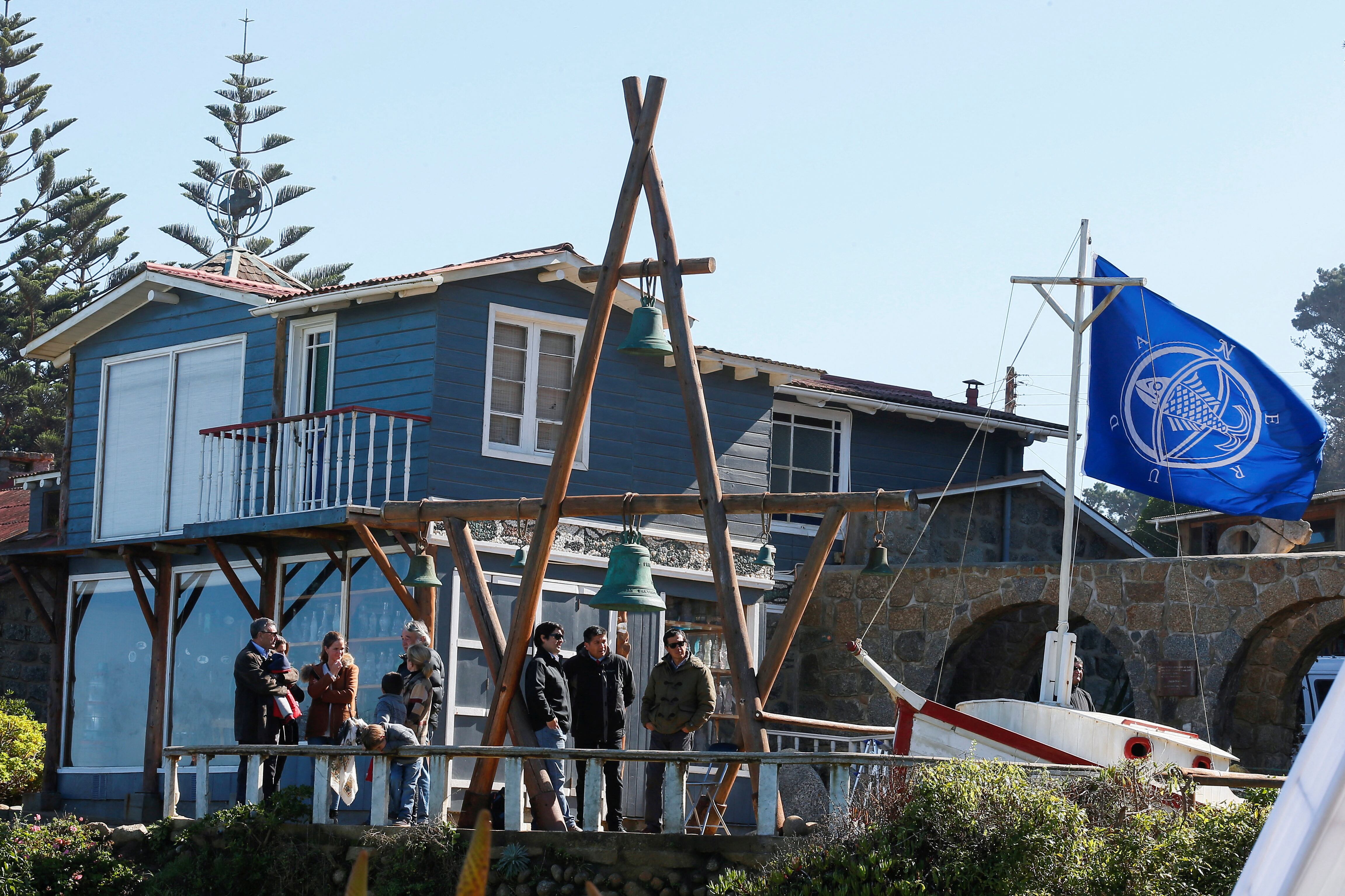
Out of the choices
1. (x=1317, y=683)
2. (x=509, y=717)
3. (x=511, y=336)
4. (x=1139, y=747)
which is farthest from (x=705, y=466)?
(x=1317, y=683)

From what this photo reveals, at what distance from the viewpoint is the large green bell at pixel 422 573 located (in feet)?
40.4

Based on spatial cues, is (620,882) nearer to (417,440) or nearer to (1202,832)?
(1202,832)

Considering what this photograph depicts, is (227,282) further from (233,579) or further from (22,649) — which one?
(22,649)

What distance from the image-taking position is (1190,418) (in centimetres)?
1418

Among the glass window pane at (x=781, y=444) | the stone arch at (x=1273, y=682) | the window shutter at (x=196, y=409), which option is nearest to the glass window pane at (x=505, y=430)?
the window shutter at (x=196, y=409)

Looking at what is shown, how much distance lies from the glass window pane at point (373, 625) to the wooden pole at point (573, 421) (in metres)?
3.82

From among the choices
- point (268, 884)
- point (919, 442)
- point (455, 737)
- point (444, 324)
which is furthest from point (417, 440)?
point (919, 442)

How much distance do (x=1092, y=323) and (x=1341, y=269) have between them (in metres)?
45.5

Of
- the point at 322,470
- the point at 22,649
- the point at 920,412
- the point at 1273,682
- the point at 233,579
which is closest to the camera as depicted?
the point at 233,579

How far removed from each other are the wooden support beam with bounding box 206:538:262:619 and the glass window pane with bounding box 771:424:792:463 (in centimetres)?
715

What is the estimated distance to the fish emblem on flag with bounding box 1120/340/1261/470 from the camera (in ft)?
46.5

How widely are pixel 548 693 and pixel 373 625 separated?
4.31 m

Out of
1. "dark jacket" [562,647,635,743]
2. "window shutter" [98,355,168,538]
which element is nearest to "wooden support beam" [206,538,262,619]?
"window shutter" [98,355,168,538]

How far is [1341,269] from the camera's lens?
55375 mm
